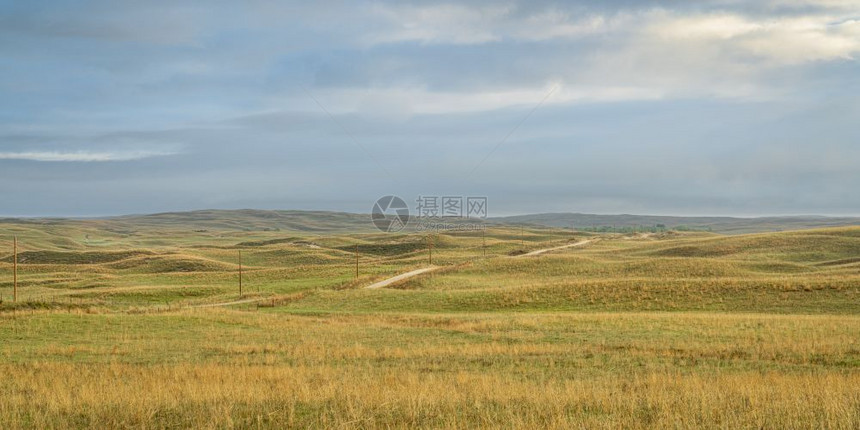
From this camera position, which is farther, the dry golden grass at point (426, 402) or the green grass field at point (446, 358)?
the green grass field at point (446, 358)

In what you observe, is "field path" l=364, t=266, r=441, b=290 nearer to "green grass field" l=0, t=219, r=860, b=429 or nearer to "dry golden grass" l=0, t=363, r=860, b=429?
"green grass field" l=0, t=219, r=860, b=429

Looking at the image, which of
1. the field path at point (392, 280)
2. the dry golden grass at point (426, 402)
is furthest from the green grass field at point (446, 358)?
the field path at point (392, 280)

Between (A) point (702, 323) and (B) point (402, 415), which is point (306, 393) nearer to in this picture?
(B) point (402, 415)

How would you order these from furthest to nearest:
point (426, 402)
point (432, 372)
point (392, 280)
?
1. point (392, 280)
2. point (432, 372)
3. point (426, 402)

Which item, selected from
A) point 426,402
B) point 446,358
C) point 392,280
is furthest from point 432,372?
point 392,280

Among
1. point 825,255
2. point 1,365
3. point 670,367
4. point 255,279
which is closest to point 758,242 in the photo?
point 825,255

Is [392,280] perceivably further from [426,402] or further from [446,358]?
[426,402]

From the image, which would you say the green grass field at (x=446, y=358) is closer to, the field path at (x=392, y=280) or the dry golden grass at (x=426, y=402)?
the dry golden grass at (x=426, y=402)

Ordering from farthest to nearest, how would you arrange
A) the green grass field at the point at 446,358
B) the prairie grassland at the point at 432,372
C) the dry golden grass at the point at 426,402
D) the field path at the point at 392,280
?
the field path at the point at 392,280 < the green grass field at the point at 446,358 < the prairie grassland at the point at 432,372 < the dry golden grass at the point at 426,402

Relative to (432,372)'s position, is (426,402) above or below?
above

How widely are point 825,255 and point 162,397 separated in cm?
8727

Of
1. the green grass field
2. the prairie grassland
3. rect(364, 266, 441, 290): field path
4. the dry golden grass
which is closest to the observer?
the dry golden grass

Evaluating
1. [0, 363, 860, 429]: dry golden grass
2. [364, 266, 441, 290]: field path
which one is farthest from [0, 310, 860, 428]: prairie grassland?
[364, 266, 441, 290]: field path

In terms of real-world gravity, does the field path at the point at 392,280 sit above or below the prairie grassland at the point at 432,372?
below
